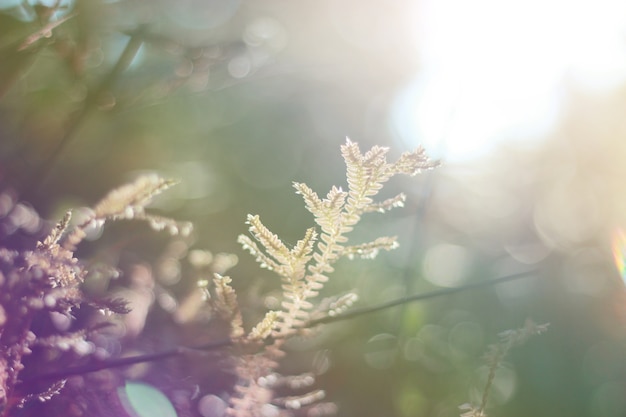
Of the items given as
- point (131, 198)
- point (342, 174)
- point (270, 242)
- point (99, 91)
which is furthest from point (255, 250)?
point (342, 174)

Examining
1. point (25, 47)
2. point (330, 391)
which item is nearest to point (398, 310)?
point (330, 391)

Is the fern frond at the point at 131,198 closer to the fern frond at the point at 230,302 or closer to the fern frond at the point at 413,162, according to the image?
the fern frond at the point at 230,302

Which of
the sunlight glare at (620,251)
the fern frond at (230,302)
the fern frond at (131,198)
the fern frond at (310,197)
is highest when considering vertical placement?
the sunlight glare at (620,251)

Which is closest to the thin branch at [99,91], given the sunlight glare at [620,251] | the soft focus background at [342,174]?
the soft focus background at [342,174]

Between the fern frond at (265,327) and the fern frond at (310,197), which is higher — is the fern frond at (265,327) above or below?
below

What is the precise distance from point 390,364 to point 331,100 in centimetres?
110

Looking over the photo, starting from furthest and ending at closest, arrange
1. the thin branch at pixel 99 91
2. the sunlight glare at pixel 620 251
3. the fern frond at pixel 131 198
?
the sunlight glare at pixel 620 251, the thin branch at pixel 99 91, the fern frond at pixel 131 198

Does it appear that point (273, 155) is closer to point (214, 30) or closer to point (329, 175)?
point (329, 175)

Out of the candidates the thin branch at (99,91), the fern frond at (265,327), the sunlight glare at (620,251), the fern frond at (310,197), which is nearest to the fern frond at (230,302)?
the fern frond at (265,327)

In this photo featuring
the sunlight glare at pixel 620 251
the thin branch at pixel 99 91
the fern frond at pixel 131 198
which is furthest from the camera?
the sunlight glare at pixel 620 251

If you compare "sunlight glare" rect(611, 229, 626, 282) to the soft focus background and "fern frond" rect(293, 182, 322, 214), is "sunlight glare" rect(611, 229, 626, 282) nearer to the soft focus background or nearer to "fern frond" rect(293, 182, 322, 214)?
the soft focus background

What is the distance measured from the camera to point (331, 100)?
2041 millimetres

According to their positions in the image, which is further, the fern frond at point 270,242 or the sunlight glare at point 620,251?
the sunlight glare at point 620,251

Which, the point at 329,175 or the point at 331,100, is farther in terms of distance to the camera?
the point at 331,100
